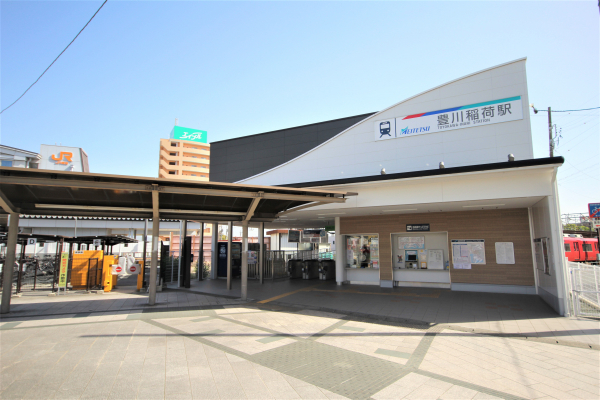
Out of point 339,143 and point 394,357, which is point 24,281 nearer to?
point 339,143

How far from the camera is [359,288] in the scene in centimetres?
1305

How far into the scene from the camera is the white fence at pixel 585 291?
309 inches

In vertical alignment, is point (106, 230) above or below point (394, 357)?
above

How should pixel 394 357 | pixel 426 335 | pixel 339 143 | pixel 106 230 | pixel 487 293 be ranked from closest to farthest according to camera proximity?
pixel 394 357, pixel 426 335, pixel 487 293, pixel 339 143, pixel 106 230

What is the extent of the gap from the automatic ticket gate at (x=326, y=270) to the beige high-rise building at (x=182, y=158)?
5866 centimetres

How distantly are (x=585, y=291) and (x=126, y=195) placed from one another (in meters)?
11.8

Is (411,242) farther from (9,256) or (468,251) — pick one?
(9,256)

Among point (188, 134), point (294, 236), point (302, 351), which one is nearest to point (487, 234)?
point (302, 351)

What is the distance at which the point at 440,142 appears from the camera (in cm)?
1164

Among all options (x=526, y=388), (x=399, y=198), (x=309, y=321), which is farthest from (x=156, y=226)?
(x=526, y=388)

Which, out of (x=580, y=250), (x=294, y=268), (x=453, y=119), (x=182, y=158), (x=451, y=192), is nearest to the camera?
(x=451, y=192)

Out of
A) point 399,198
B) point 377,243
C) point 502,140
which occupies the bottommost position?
point 377,243

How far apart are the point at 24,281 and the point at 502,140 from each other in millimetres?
22653

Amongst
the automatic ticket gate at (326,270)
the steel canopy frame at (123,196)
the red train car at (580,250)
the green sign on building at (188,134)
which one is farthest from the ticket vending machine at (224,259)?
the green sign on building at (188,134)
